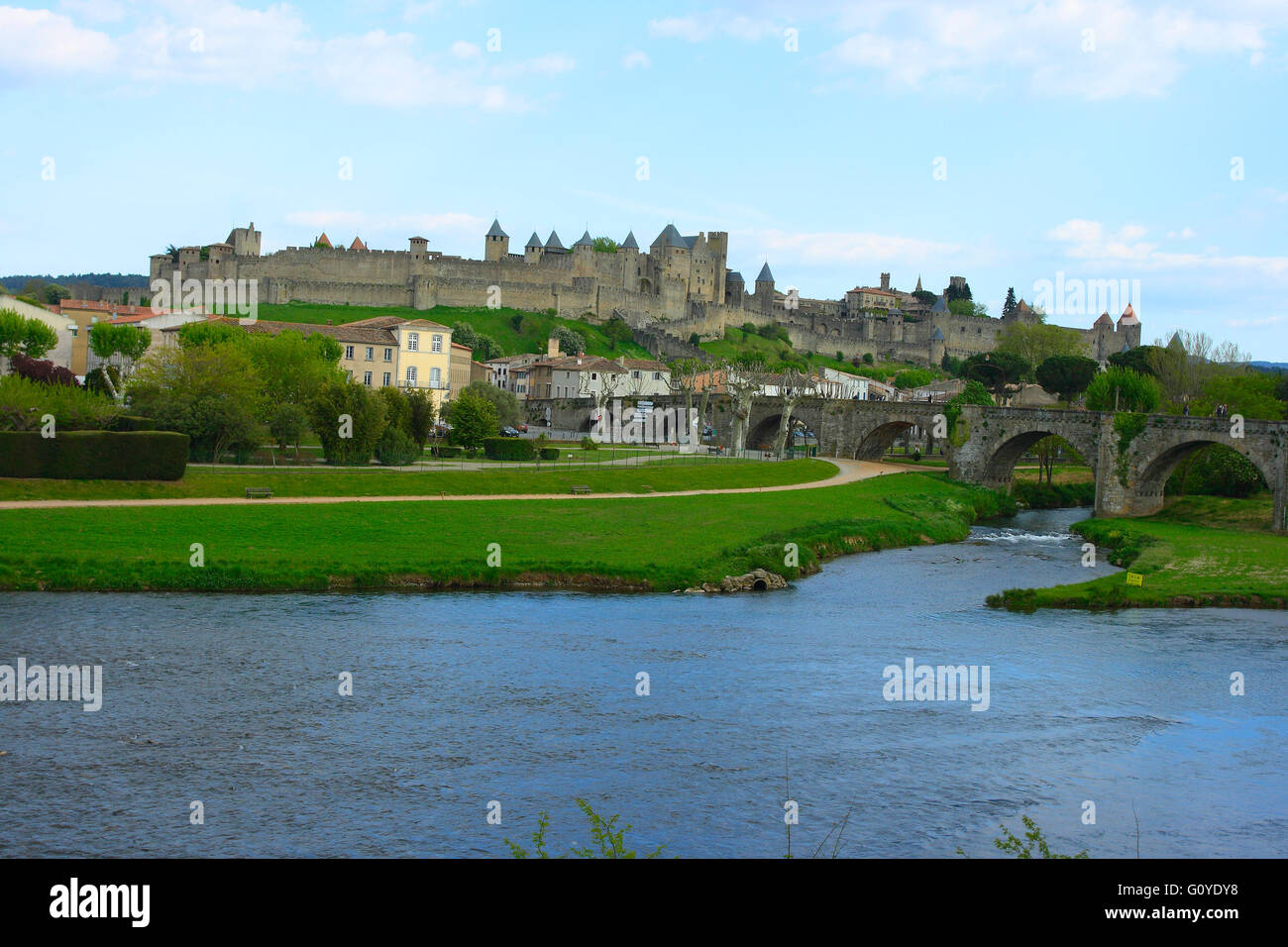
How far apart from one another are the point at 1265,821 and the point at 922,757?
452 cm

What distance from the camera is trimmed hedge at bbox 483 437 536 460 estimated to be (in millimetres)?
54688

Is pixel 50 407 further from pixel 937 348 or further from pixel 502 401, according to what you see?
pixel 937 348

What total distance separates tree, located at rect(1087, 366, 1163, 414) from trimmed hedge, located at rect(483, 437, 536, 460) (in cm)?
3471

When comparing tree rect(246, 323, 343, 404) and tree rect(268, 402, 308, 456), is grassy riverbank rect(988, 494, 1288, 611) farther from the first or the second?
tree rect(246, 323, 343, 404)

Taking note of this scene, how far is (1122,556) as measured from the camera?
131 ft

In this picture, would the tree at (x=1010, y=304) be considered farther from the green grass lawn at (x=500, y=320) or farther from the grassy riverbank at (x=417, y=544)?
the grassy riverbank at (x=417, y=544)

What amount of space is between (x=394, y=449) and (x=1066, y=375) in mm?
69500

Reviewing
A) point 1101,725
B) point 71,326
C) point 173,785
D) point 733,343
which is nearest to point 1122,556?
point 1101,725

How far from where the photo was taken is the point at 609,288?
138 meters

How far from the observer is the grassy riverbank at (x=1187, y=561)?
3078cm

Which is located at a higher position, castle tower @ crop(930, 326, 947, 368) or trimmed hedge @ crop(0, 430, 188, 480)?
castle tower @ crop(930, 326, 947, 368)

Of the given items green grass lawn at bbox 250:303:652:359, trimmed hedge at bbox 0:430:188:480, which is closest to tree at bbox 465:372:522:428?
trimmed hedge at bbox 0:430:188:480

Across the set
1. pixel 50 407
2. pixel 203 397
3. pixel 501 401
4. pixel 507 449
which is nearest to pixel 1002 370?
pixel 501 401

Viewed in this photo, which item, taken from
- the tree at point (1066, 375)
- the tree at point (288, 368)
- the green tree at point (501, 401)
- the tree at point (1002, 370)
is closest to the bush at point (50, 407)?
the tree at point (288, 368)
